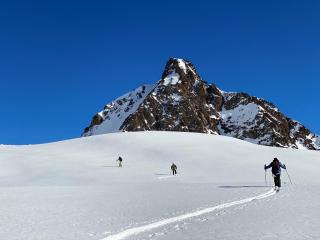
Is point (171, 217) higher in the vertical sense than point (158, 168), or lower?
lower

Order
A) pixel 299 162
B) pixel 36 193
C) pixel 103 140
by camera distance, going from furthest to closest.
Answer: pixel 103 140 → pixel 299 162 → pixel 36 193

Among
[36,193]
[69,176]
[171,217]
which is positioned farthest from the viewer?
[69,176]

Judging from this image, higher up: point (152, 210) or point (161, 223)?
point (152, 210)

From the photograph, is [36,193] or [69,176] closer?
[36,193]

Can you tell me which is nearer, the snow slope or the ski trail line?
the ski trail line

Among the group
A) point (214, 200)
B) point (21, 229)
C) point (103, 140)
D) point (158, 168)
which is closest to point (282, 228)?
point (21, 229)

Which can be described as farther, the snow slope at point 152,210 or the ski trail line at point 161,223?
the snow slope at point 152,210

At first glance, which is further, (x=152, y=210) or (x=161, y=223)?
(x=152, y=210)

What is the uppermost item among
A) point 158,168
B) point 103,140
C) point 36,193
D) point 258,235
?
point 103,140

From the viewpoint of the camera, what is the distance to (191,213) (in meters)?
16.4

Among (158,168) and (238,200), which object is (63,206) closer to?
(238,200)

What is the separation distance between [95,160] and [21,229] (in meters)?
45.5

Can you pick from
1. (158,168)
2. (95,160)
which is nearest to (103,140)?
(95,160)

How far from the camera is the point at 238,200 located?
68.0ft
